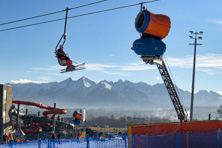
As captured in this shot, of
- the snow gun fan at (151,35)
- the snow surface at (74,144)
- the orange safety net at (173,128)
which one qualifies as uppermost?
the snow gun fan at (151,35)

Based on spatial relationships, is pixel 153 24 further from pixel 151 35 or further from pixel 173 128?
pixel 173 128

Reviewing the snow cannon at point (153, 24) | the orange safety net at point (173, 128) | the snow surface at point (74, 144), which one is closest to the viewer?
the snow cannon at point (153, 24)

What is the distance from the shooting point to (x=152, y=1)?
743 inches

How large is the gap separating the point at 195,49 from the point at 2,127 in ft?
106

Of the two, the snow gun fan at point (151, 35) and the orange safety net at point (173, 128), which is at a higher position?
the snow gun fan at point (151, 35)

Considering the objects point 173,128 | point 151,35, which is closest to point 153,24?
point 151,35

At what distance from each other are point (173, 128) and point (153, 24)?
8236 mm

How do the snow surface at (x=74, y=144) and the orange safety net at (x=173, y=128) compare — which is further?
the snow surface at (x=74, y=144)

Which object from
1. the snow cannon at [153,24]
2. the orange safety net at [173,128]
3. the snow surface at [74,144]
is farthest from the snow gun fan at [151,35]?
the snow surface at [74,144]

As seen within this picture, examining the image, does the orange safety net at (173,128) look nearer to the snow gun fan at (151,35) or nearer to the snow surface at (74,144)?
the snow surface at (74,144)

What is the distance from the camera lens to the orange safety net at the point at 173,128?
24.8 m

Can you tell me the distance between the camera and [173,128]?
25.0 metres

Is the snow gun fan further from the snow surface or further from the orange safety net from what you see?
the snow surface

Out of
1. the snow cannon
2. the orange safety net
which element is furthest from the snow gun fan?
the orange safety net
